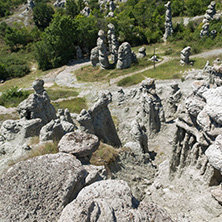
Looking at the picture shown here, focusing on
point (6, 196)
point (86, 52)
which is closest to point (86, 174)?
point (6, 196)

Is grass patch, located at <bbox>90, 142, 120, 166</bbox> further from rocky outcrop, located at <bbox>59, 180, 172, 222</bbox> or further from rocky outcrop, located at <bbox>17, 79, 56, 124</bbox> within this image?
rocky outcrop, located at <bbox>17, 79, 56, 124</bbox>

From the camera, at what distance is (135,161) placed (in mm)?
9531

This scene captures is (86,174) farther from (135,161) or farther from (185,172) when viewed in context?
(135,161)

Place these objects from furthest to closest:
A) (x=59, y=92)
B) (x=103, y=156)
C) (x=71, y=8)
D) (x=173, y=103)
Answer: (x=71, y=8) < (x=59, y=92) < (x=173, y=103) < (x=103, y=156)

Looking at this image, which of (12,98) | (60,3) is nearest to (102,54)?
(12,98)

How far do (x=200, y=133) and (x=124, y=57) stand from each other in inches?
1168

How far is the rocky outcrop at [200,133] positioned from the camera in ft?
14.5

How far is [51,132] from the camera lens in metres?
8.73

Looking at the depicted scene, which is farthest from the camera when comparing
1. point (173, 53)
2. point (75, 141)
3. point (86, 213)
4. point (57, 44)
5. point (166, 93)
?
point (57, 44)

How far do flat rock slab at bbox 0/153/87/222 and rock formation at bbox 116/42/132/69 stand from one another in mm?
30146

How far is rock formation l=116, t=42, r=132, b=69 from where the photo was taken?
33.2 m

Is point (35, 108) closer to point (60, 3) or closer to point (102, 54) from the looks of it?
point (102, 54)

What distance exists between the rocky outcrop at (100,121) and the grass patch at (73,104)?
12.4 metres

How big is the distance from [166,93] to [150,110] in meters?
7.56
